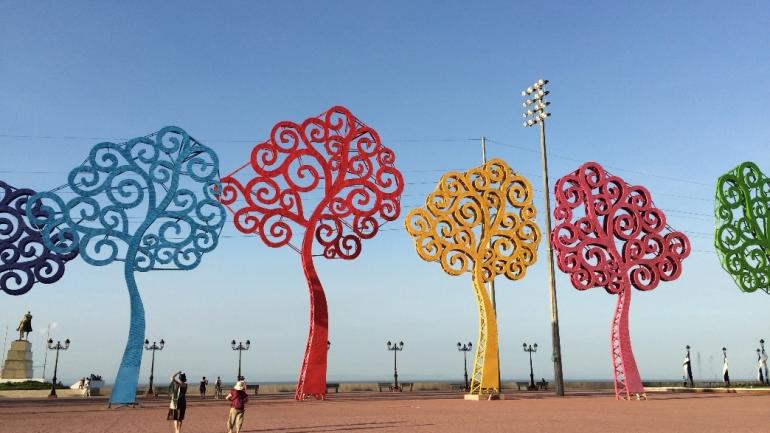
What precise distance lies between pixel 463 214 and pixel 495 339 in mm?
5380

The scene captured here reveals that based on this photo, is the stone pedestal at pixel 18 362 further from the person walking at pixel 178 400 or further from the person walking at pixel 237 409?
the person walking at pixel 237 409

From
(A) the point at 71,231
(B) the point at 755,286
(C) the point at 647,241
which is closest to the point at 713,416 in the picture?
(C) the point at 647,241

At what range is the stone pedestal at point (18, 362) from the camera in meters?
40.7

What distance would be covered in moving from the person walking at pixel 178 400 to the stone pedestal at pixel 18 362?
33274 millimetres

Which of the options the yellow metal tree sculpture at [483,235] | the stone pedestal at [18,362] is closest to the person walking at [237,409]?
the yellow metal tree sculpture at [483,235]

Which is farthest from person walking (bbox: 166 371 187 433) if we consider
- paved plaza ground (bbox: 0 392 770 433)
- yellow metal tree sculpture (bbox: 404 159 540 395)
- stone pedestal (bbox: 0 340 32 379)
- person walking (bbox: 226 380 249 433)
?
stone pedestal (bbox: 0 340 32 379)

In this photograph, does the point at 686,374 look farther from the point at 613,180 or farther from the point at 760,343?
the point at 613,180

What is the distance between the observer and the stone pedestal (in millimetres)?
40650

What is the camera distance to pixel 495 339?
1010 inches

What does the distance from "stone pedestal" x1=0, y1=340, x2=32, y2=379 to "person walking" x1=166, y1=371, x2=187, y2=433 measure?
33274 millimetres

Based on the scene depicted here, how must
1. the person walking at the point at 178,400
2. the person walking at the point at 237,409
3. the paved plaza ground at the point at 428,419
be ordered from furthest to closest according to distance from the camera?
the paved plaza ground at the point at 428,419 → the person walking at the point at 178,400 → the person walking at the point at 237,409

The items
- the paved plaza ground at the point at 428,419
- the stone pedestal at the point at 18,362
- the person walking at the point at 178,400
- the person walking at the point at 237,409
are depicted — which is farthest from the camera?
the stone pedestal at the point at 18,362

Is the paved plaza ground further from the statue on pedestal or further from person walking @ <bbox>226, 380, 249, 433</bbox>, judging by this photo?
the statue on pedestal

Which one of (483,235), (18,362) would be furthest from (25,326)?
(483,235)
